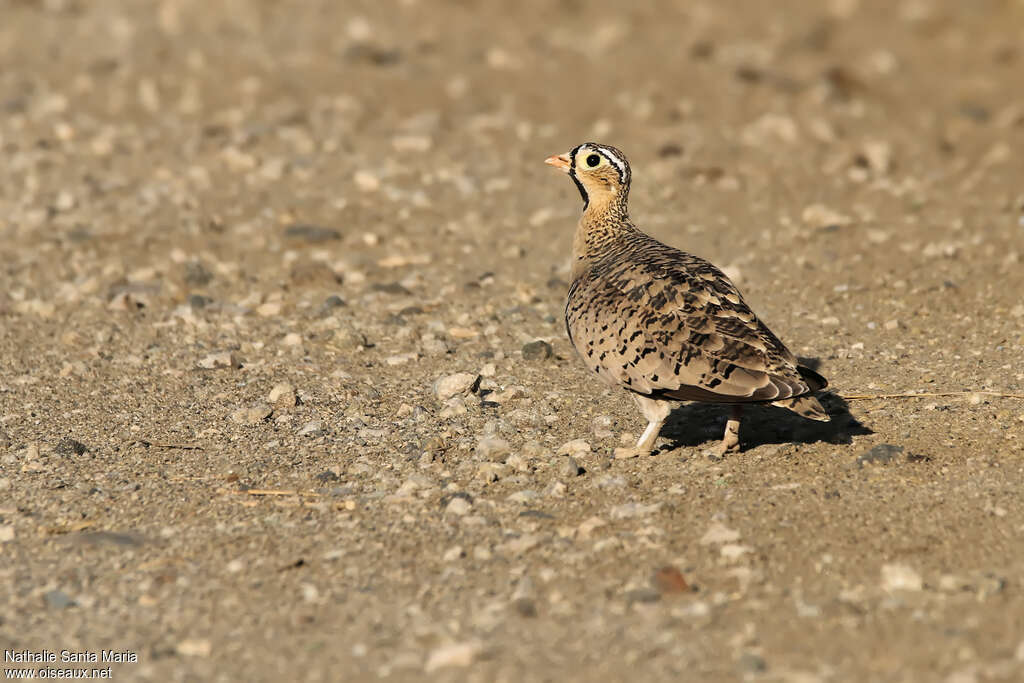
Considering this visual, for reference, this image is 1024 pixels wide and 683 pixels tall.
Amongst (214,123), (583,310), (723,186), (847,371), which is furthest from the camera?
(214,123)

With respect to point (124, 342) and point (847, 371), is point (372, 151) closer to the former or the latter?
point (124, 342)

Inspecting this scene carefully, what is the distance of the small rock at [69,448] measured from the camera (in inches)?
268

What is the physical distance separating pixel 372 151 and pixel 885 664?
28.1 feet

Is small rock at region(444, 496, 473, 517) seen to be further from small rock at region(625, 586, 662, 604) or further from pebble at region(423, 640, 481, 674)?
pebble at region(423, 640, 481, 674)

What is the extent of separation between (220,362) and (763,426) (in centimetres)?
337

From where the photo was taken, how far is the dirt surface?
198 inches

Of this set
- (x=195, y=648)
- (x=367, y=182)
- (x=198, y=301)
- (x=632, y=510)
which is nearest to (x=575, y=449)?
(x=632, y=510)

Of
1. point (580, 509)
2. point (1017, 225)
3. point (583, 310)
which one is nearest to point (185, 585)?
point (580, 509)

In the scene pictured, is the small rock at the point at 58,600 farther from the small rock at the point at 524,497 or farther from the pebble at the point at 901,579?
the pebble at the point at 901,579

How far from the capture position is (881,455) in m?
6.27

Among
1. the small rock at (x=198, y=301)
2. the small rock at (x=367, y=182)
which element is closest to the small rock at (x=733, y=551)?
the small rock at (x=198, y=301)

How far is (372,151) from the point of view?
12.1 m

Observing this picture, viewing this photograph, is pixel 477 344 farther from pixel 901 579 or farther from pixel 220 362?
pixel 901 579

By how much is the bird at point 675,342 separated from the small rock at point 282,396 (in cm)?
172
